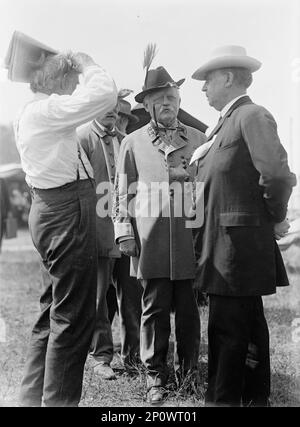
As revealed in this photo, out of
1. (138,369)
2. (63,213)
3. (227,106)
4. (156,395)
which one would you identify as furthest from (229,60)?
(138,369)

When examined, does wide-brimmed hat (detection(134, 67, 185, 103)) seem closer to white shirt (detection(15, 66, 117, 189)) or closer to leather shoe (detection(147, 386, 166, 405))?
white shirt (detection(15, 66, 117, 189))

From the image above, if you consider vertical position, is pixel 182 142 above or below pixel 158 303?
above

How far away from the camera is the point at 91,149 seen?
184 inches

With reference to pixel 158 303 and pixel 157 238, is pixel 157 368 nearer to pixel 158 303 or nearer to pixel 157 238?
pixel 158 303

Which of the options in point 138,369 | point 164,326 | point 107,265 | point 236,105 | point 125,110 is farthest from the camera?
point 125,110

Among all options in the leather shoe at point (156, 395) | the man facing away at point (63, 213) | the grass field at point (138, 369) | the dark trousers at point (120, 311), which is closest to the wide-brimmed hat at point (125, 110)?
the dark trousers at point (120, 311)

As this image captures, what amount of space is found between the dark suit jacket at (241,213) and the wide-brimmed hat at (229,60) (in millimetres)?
282

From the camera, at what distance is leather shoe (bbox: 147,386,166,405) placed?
3.75 meters

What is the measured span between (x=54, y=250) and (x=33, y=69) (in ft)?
3.58

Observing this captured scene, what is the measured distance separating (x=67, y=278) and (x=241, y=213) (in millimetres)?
1067

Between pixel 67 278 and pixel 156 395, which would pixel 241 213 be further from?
pixel 156 395

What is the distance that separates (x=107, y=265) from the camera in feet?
15.1
